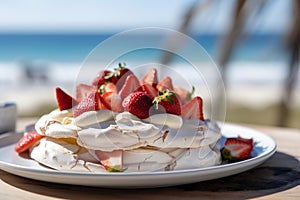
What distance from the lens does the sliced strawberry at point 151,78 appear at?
1122 mm

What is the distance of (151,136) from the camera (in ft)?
2.95

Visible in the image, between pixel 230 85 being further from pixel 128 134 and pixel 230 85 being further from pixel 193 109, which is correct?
pixel 128 134

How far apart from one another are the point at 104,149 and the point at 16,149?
11.2 inches

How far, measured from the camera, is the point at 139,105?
940mm

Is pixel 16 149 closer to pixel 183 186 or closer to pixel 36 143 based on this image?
pixel 36 143

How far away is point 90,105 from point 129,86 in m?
0.11

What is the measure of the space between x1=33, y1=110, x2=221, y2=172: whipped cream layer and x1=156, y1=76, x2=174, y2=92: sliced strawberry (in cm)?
13

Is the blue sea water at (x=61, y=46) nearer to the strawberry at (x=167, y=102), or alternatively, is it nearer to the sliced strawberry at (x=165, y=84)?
the sliced strawberry at (x=165, y=84)

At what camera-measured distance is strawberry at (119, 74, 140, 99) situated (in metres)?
1.03

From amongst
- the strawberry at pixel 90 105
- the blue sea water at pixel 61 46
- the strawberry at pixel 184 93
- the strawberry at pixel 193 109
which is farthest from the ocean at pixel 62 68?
the strawberry at pixel 90 105

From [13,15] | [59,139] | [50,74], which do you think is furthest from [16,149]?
[13,15]

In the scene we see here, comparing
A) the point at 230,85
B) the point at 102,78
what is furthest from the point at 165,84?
the point at 230,85

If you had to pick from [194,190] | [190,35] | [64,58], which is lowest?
[64,58]

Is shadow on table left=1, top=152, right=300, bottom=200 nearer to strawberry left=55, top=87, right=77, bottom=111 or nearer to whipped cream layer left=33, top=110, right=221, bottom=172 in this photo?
whipped cream layer left=33, top=110, right=221, bottom=172
